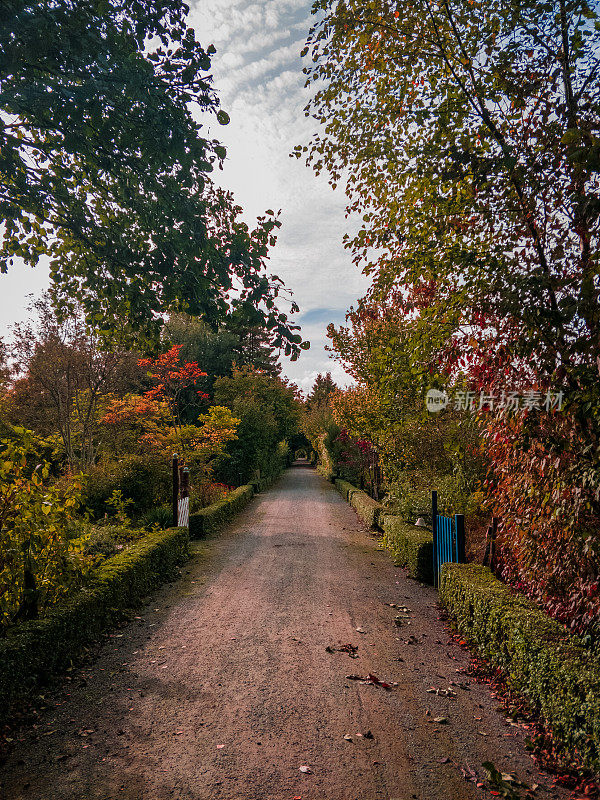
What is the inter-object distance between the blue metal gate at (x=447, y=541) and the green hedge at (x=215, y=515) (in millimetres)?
6889

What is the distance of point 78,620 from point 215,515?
8.69 m

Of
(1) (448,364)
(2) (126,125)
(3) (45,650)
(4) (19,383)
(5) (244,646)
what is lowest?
(5) (244,646)

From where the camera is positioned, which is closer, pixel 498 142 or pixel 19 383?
pixel 498 142

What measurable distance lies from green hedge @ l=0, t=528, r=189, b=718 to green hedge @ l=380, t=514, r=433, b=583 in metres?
4.73

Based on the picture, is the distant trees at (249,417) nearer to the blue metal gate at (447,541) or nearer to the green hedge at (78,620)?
the green hedge at (78,620)

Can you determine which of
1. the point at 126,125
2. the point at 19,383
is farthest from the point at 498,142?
the point at 19,383

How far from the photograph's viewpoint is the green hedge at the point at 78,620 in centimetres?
416

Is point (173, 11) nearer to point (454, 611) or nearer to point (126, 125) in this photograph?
point (126, 125)

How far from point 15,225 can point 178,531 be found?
675 centimetres

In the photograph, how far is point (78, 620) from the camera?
5.34 metres

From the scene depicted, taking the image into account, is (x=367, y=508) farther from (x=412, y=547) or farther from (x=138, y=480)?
(x=138, y=480)

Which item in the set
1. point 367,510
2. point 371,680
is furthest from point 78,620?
point 367,510

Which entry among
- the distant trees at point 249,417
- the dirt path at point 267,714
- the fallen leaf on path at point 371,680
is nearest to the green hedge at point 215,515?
the distant trees at point 249,417

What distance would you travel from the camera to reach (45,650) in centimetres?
460
